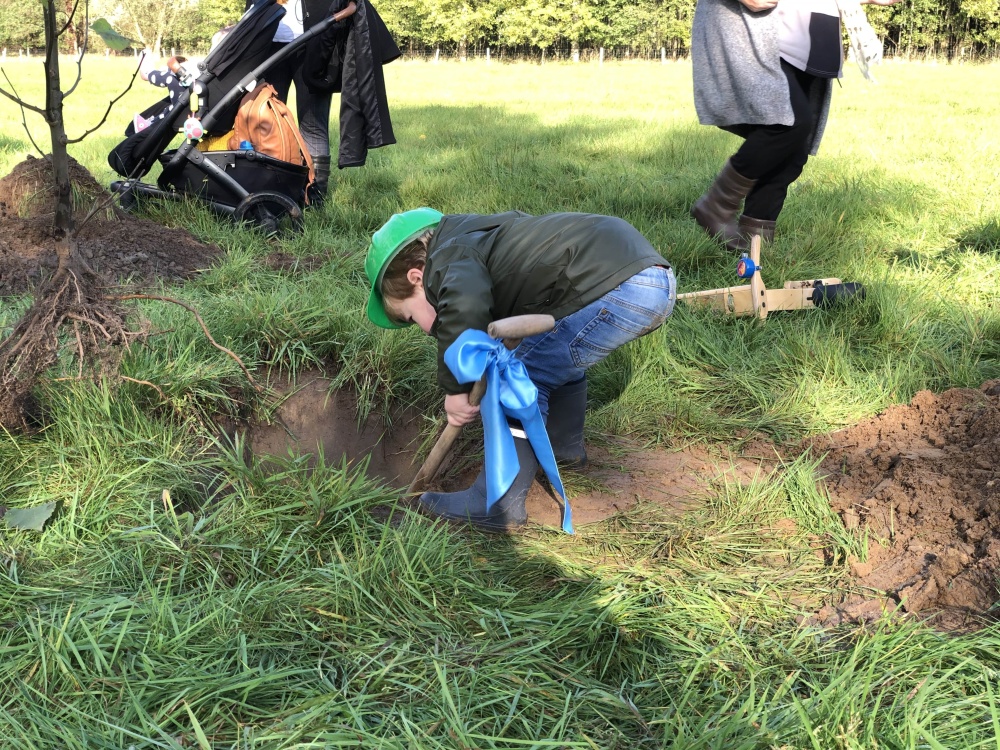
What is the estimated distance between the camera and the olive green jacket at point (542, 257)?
248cm

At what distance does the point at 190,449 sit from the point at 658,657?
1614 millimetres

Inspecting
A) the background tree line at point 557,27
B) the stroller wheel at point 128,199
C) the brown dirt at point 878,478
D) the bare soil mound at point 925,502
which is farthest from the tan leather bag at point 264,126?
the background tree line at point 557,27

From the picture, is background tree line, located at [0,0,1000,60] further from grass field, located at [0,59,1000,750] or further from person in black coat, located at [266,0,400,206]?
grass field, located at [0,59,1000,750]

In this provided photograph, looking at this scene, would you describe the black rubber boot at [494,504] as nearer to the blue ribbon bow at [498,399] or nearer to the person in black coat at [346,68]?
the blue ribbon bow at [498,399]

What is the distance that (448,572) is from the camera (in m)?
2.16

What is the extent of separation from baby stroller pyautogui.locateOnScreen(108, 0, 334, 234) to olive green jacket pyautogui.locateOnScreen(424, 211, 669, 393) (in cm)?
261

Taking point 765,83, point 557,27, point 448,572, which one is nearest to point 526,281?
point 448,572

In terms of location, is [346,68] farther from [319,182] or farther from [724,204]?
[724,204]

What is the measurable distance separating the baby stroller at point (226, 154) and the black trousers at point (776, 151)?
259 cm

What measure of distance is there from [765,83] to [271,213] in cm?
284

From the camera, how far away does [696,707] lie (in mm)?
1770

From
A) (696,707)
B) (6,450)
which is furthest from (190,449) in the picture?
(696,707)

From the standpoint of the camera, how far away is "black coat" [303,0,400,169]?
5.54 m

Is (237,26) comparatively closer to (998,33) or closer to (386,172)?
(386,172)
